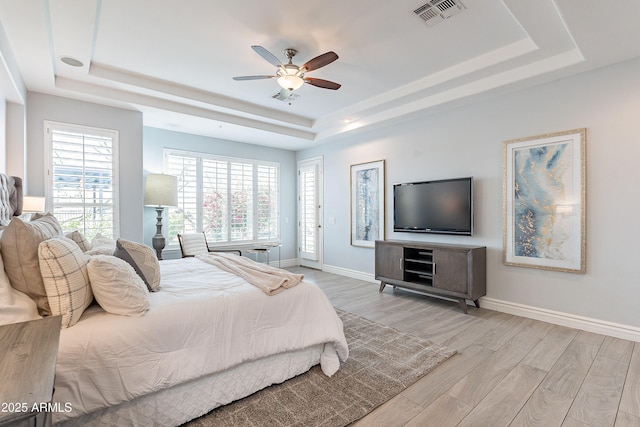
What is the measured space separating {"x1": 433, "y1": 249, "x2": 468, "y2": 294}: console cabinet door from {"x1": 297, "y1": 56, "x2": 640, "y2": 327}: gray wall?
446mm

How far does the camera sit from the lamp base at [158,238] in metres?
4.66

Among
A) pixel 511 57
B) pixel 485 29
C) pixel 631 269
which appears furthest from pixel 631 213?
pixel 485 29

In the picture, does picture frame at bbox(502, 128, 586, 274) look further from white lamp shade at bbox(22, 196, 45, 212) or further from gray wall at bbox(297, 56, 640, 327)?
white lamp shade at bbox(22, 196, 45, 212)

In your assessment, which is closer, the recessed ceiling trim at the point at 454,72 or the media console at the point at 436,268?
the recessed ceiling trim at the point at 454,72

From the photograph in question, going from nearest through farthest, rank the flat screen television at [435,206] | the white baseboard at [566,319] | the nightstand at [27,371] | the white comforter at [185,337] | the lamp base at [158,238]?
the nightstand at [27,371] < the white comforter at [185,337] < the white baseboard at [566,319] < the flat screen television at [435,206] < the lamp base at [158,238]

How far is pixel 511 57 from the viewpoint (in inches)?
123

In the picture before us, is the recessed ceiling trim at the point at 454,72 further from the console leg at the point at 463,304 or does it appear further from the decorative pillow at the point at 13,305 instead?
the decorative pillow at the point at 13,305

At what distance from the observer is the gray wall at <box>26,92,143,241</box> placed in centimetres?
374

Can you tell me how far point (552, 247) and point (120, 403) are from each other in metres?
4.07

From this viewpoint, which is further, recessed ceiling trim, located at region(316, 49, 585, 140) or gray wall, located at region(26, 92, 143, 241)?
gray wall, located at region(26, 92, 143, 241)

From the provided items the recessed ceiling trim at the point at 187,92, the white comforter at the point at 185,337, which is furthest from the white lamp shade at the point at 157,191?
the white comforter at the point at 185,337

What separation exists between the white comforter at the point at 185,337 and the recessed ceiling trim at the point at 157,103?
2687 mm

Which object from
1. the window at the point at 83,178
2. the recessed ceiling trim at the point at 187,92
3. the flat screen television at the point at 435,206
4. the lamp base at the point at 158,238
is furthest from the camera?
the lamp base at the point at 158,238

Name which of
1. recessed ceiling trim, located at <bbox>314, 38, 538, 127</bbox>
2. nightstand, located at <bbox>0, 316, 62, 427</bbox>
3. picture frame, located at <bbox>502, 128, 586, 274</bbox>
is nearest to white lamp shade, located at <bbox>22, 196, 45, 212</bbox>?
nightstand, located at <bbox>0, 316, 62, 427</bbox>
